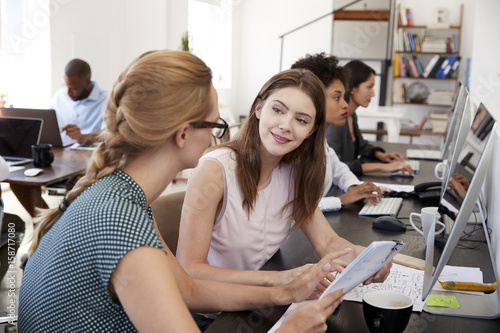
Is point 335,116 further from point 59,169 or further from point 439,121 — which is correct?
point 439,121

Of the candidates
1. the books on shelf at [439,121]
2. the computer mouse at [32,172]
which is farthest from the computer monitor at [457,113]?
the books on shelf at [439,121]

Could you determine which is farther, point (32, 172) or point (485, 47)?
point (485, 47)

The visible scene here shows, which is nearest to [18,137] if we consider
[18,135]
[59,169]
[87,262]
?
[18,135]

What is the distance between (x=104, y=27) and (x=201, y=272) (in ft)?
13.8

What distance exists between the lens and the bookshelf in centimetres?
702

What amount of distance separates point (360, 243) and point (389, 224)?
213mm

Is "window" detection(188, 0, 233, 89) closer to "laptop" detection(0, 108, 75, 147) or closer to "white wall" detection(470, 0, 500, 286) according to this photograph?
"white wall" detection(470, 0, 500, 286)

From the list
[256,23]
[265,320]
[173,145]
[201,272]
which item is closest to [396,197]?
[201,272]

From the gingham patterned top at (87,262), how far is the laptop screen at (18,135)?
86.3 inches

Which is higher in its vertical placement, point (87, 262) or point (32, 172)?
point (87, 262)

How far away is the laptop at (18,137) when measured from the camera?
302 centimetres

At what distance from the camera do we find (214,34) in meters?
7.46

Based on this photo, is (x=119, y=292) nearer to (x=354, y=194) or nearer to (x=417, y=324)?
(x=417, y=324)

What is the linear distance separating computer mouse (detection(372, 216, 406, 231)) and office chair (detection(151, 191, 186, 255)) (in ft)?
2.28
